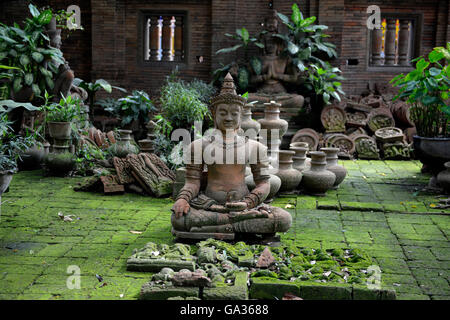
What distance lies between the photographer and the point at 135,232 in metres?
5.83

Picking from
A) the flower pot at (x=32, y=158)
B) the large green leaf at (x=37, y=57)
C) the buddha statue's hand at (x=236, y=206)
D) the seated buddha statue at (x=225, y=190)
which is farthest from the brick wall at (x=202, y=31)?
the buddha statue's hand at (x=236, y=206)

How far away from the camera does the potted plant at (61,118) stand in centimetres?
860

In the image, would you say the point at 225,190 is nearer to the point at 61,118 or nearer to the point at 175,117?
the point at 175,117

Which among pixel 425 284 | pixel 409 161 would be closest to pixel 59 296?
pixel 425 284

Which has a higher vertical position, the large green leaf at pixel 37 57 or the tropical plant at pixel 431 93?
the large green leaf at pixel 37 57

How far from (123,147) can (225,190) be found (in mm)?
3789

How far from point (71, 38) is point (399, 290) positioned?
37.0ft

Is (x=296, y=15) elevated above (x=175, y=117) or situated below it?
above

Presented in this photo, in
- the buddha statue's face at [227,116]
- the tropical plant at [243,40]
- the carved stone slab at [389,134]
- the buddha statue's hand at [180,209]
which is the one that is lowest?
the buddha statue's hand at [180,209]

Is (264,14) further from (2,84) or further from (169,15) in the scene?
(2,84)

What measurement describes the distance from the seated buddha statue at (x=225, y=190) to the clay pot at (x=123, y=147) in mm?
3459

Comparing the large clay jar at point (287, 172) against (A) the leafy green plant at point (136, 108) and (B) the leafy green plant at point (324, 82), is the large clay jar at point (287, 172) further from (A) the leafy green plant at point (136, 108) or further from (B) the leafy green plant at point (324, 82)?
(A) the leafy green plant at point (136, 108)

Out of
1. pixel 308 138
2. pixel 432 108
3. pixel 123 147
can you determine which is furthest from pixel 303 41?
pixel 123 147

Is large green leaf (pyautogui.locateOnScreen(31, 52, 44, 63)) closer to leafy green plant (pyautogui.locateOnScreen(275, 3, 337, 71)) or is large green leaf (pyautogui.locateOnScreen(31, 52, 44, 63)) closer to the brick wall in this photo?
the brick wall
